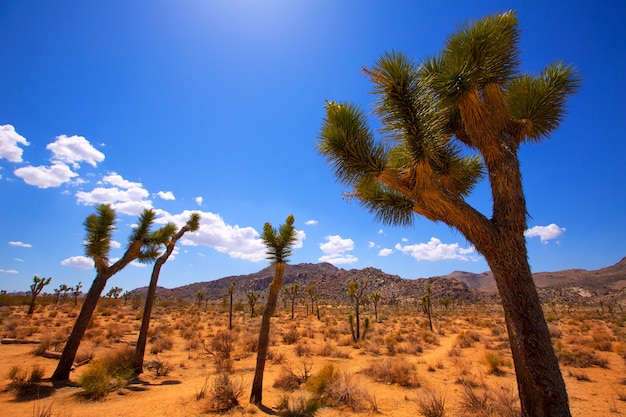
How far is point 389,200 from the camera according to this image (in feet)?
17.3

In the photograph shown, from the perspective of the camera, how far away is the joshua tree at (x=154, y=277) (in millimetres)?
10180

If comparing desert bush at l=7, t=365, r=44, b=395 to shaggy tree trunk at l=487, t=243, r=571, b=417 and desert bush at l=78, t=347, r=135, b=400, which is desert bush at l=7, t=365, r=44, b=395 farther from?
shaggy tree trunk at l=487, t=243, r=571, b=417

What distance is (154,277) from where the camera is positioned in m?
11.2

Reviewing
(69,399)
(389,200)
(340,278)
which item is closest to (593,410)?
(389,200)

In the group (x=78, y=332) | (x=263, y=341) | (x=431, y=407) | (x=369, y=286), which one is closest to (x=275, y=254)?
(x=263, y=341)

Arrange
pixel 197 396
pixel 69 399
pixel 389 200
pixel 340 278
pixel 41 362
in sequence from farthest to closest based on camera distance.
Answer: pixel 340 278 < pixel 41 362 < pixel 197 396 < pixel 69 399 < pixel 389 200

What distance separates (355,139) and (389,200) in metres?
1.28

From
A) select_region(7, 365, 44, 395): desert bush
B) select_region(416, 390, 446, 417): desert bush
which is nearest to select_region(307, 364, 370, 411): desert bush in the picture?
select_region(416, 390, 446, 417): desert bush

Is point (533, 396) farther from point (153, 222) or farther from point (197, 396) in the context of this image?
point (153, 222)

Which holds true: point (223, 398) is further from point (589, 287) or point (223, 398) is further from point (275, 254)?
point (589, 287)

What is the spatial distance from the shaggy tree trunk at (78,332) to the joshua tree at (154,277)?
1534 mm

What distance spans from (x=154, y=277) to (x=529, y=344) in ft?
37.9

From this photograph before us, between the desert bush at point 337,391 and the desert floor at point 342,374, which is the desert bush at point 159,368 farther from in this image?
the desert bush at point 337,391

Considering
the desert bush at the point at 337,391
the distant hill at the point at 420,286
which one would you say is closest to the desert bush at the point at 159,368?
the desert bush at the point at 337,391
